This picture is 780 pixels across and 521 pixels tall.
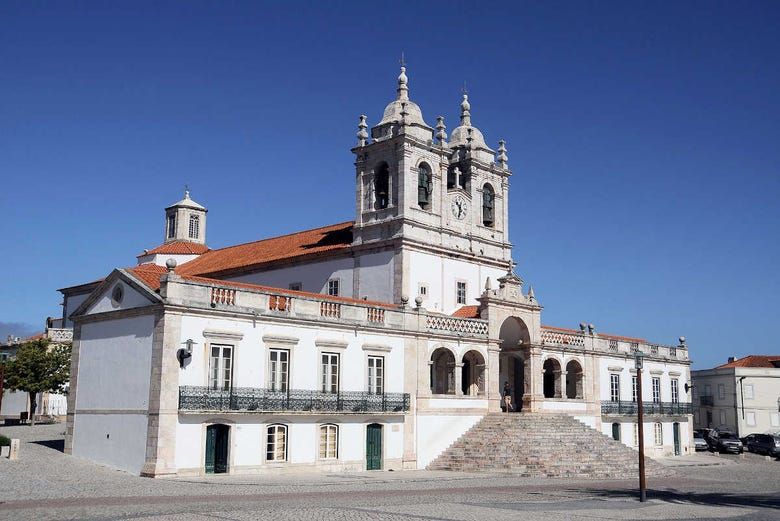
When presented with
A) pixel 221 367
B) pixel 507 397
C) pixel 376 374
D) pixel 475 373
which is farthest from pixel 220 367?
pixel 507 397

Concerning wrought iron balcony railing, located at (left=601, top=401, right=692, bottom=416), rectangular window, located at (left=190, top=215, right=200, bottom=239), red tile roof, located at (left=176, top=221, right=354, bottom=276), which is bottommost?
wrought iron balcony railing, located at (left=601, top=401, right=692, bottom=416)

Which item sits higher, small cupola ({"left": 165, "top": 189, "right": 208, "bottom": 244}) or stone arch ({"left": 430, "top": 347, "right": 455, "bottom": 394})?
small cupola ({"left": 165, "top": 189, "right": 208, "bottom": 244})

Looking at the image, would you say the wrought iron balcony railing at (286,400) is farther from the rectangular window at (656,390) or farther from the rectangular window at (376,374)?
the rectangular window at (656,390)

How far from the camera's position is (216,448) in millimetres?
27078

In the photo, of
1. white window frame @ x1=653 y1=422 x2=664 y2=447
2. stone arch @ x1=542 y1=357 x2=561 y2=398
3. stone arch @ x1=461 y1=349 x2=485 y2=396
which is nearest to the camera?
stone arch @ x1=461 y1=349 x2=485 y2=396

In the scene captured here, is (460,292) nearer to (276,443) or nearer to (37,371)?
(276,443)

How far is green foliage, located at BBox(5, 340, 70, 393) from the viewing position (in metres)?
43.0

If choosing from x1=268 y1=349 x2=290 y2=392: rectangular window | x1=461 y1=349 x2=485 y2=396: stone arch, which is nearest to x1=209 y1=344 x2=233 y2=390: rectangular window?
x1=268 y1=349 x2=290 y2=392: rectangular window

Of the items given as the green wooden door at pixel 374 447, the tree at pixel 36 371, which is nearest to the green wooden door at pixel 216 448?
the green wooden door at pixel 374 447

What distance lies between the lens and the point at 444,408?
34594mm

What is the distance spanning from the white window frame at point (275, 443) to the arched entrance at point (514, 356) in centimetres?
1311

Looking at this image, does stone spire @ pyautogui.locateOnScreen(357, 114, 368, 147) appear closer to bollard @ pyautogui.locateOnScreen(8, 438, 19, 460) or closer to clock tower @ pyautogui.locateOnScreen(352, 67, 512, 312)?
clock tower @ pyautogui.locateOnScreen(352, 67, 512, 312)

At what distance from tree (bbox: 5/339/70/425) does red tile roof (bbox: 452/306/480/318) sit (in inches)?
798

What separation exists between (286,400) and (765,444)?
32133mm
